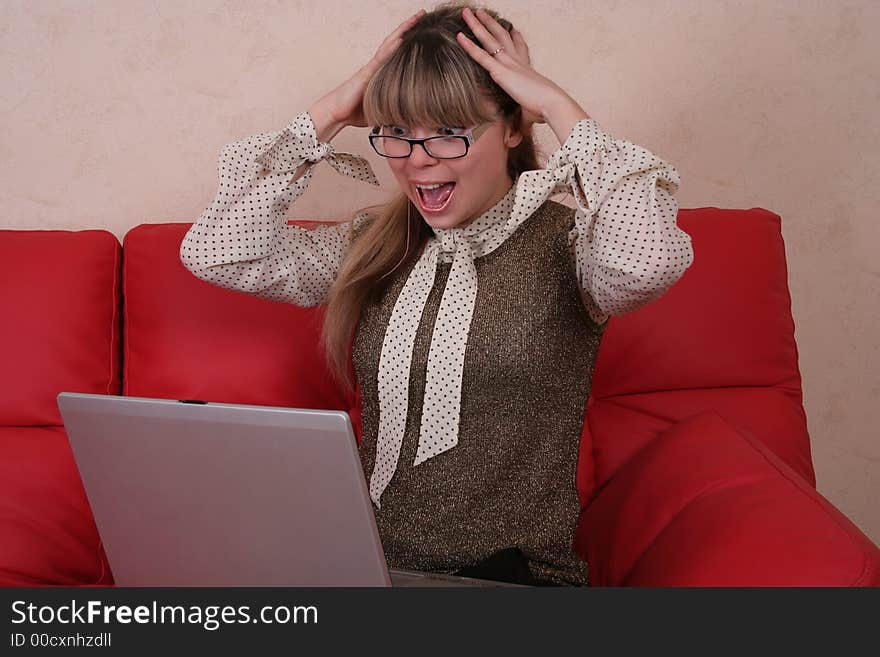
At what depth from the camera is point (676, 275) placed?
4.55ft

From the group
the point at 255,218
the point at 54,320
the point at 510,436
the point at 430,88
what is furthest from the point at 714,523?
the point at 54,320

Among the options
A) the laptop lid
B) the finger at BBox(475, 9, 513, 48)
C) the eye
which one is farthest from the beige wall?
the laptop lid

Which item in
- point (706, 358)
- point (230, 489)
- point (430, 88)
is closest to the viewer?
point (230, 489)

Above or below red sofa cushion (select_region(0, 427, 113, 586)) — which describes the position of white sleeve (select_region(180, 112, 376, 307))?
above

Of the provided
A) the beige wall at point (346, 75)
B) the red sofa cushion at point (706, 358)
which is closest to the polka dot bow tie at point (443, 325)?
the red sofa cushion at point (706, 358)

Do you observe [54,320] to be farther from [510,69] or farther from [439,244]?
[510,69]

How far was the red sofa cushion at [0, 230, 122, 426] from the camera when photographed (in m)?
1.79

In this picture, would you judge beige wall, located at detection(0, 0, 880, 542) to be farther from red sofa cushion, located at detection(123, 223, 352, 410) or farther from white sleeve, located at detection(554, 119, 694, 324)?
white sleeve, located at detection(554, 119, 694, 324)

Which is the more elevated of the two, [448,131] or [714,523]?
[448,131]

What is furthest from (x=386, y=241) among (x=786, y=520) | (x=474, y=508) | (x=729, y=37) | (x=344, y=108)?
(x=729, y=37)

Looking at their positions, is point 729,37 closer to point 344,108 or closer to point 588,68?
point 588,68

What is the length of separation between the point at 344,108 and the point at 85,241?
0.60 meters

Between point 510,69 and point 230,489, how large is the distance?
76 cm

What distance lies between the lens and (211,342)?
5.93 ft
